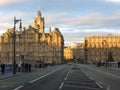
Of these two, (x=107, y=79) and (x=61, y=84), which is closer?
(x=61, y=84)

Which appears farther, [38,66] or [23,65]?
[38,66]

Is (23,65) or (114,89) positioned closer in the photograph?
(114,89)

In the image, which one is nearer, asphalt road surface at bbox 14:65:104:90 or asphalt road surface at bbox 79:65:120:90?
asphalt road surface at bbox 14:65:104:90

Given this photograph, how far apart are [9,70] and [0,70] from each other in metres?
7.56

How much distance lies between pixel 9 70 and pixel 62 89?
4281 cm

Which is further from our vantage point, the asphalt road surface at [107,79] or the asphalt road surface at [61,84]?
the asphalt road surface at [107,79]

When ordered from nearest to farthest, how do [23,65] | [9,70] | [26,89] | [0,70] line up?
[26,89], [0,70], [9,70], [23,65]

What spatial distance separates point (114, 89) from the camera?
965 inches

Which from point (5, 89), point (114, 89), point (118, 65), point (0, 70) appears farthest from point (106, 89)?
point (118, 65)

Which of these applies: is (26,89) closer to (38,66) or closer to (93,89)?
(93,89)

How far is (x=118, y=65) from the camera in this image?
108 metres

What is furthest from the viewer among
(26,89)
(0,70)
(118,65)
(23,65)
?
(118,65)

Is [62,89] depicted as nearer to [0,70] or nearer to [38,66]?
[0,70]

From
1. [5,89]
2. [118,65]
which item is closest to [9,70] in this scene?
[5,89]
